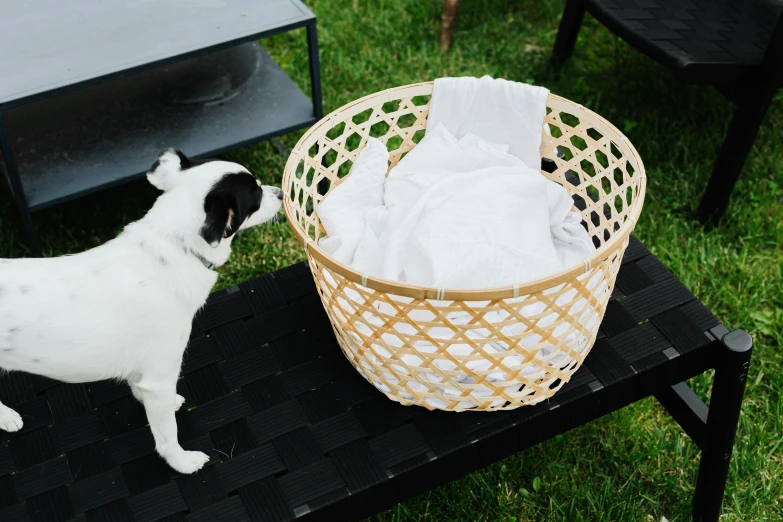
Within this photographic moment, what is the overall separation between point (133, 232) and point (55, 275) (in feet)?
0.44

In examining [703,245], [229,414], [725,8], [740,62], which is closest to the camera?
[229,414]

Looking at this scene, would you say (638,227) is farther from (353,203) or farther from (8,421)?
(8,421)

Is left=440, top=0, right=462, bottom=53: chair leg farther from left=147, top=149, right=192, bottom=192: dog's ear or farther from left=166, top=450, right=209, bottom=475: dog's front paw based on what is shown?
left=166, top=450, right=209, bottom=475: dog's front paw

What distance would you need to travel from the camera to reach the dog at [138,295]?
127 cm

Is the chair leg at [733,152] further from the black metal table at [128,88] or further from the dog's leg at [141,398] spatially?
the dog's leg at [141,398]

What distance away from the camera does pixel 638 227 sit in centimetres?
233

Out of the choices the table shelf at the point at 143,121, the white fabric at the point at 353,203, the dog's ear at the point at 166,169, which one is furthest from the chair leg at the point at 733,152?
the dog's ear at the point at 166,169

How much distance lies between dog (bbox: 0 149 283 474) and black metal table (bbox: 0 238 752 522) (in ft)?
0.36

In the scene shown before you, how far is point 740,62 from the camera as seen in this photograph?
2.13 m

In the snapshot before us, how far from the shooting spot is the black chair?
6.98 ft

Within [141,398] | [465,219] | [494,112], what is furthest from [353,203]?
[141,398]

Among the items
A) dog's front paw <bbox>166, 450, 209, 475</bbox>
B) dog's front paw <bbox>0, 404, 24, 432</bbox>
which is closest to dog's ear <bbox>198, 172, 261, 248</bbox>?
dog's front paw <bbox>166, 450, 209, 475</bbox>

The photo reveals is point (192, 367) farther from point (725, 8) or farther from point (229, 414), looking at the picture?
point (725, 8)

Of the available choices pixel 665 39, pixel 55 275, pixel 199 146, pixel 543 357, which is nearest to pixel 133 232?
pixel 55 275
